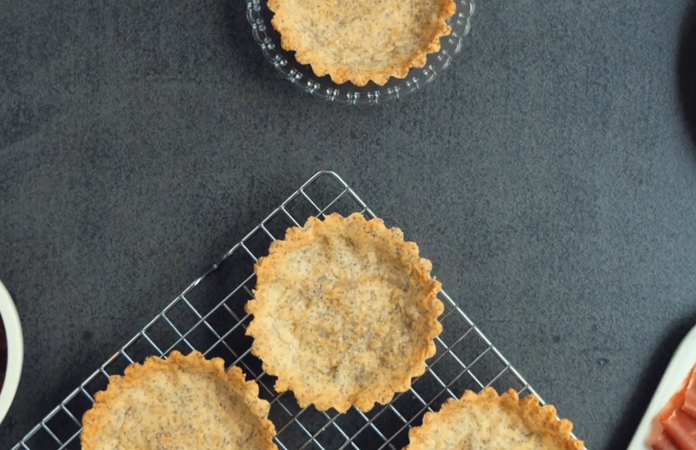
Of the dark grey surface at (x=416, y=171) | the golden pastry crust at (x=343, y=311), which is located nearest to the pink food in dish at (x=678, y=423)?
the dark grey surface at (x=416, y=171)

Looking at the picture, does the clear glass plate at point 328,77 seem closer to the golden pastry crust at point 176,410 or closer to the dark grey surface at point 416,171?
the dark grey surface at point 416,171

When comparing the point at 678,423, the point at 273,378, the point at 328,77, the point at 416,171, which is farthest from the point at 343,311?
the point at 678,423

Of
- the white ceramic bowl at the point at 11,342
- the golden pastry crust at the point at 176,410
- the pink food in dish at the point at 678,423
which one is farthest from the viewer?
the pink food in dish at the point at 678,423

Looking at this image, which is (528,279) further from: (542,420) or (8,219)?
(8,219)

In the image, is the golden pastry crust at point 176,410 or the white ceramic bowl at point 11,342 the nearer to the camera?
the white ceramic bowl at point 11,342

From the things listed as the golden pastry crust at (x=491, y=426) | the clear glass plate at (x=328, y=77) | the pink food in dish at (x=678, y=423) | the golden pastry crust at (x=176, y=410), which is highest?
the clear glass plate at (x=328, y=77)
